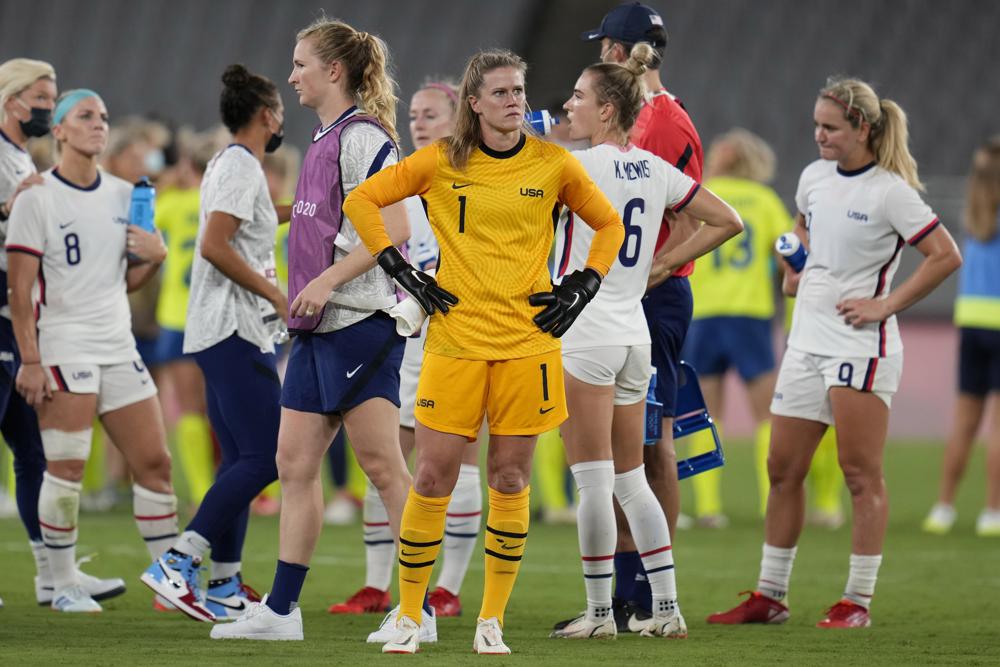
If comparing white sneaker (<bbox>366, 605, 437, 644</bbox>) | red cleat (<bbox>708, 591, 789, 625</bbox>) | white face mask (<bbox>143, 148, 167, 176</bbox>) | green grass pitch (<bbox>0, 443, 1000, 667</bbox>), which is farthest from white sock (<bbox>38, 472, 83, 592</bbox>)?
white face mask (<bbox>143, 148, 167, 176</bbox>)

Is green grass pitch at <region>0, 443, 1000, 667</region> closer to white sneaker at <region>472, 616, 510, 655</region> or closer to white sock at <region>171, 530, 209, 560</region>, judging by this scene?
white sneaker at <region>472, 616, 510, 655</region>

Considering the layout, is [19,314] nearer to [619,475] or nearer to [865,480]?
[619,475]

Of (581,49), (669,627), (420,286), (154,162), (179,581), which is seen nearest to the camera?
(420,286)

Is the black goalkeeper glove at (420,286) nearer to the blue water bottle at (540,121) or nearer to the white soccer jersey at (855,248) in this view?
the blue water bottle at (540,121)

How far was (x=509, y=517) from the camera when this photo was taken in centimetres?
524

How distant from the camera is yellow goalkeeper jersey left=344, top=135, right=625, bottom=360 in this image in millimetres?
5113

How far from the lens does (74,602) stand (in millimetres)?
6418

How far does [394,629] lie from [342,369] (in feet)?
2.88

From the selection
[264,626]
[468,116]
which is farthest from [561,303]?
[264,626]

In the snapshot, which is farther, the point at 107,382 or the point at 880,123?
the point at 107,382

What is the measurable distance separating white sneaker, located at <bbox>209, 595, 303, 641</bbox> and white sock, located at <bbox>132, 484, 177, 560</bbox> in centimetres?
117

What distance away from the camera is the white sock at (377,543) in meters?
6.58

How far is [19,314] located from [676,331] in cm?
249

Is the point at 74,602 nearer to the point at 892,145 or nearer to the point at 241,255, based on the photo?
the point at 241,255
